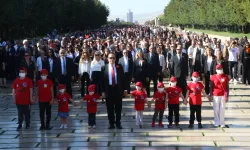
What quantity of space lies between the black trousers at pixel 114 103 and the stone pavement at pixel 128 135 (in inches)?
11.7

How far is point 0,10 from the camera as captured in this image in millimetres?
34344

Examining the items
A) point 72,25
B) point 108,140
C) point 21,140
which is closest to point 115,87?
point 108,140

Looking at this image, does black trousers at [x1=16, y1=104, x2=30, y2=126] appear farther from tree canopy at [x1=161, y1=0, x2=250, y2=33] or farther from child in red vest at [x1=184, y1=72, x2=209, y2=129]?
tree canopy at [x1=161, y1=0, x2=250, y2=33]

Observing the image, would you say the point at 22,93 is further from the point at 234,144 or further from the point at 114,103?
the point at 234,144

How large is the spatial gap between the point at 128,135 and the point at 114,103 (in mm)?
1075

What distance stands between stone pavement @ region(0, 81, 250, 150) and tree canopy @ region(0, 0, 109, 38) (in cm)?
2226

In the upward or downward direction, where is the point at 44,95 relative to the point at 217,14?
downward

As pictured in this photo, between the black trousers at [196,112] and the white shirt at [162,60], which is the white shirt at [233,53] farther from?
the black trousers at [196,112]

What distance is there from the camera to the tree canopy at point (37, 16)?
35.7m

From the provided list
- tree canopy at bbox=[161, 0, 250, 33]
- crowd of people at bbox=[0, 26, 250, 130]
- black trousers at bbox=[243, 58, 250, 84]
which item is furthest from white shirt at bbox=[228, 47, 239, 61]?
tree canopy at bbox=[161, 0, 250, 33]

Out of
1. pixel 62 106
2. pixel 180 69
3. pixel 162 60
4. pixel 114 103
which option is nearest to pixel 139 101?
pixel 114 103

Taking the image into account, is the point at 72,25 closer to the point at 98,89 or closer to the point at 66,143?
the point at 98,89

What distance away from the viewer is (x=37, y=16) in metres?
48.1

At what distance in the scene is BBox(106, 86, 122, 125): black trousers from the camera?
39.2 feet
